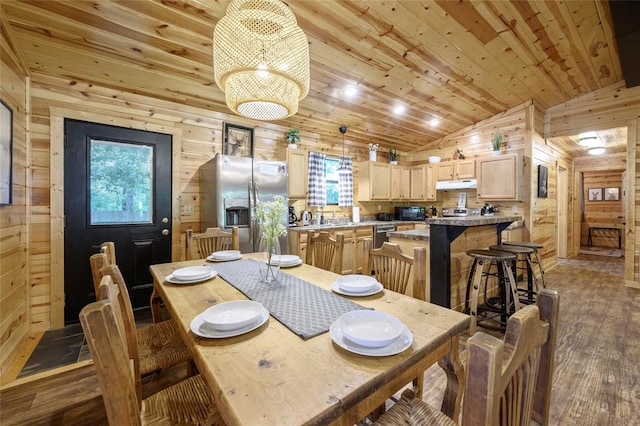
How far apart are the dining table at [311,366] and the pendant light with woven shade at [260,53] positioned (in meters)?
1.19

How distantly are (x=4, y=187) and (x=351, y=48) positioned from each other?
3172 millimetres

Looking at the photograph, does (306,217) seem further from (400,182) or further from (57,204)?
(57,204)

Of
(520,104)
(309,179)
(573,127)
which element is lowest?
(309,179)

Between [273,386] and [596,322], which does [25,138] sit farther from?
[596,322]

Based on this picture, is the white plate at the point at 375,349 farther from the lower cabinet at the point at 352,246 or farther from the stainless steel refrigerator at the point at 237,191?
the lower cabinet at the point at 352,246

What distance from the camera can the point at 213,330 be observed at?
1.04 metres

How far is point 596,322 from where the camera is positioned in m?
2.92

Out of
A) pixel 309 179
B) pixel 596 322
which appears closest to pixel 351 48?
pixel 309 179

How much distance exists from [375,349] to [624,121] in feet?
19.1

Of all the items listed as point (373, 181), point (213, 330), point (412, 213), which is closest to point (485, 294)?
point (412, 213)

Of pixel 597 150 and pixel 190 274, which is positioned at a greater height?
pixel 597 150

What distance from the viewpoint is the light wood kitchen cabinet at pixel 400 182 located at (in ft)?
18.2

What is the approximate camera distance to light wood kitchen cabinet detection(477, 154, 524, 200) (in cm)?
441

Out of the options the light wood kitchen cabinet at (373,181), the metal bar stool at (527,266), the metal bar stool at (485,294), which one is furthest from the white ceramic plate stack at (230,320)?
the light wood kitchen cabinet at (373,181)
